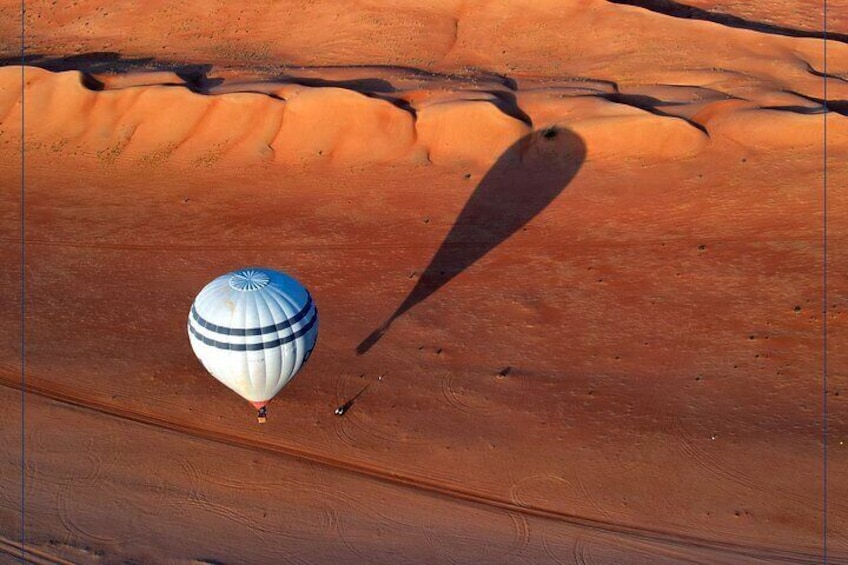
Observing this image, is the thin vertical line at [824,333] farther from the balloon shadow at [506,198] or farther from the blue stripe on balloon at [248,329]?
the blue stripe on balloon at [248,329]

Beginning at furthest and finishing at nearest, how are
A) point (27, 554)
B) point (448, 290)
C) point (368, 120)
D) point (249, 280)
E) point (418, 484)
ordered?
point (368, 120) → point (448, 290) → point (418, 484) → point (249, 280) → point (27, 554)

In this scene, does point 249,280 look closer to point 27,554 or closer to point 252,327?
point 252,327

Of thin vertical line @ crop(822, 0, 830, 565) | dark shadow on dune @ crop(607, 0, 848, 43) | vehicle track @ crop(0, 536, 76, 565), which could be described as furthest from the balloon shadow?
dark shadow on dune @ crop(607, 0, 848, 43)

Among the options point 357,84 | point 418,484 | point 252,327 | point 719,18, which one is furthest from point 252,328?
point 719,18

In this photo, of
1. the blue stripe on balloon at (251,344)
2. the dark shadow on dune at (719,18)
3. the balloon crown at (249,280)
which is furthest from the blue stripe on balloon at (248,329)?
the dark shadow on dune at (719,18)

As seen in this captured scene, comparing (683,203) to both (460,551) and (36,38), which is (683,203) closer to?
(460,551)
